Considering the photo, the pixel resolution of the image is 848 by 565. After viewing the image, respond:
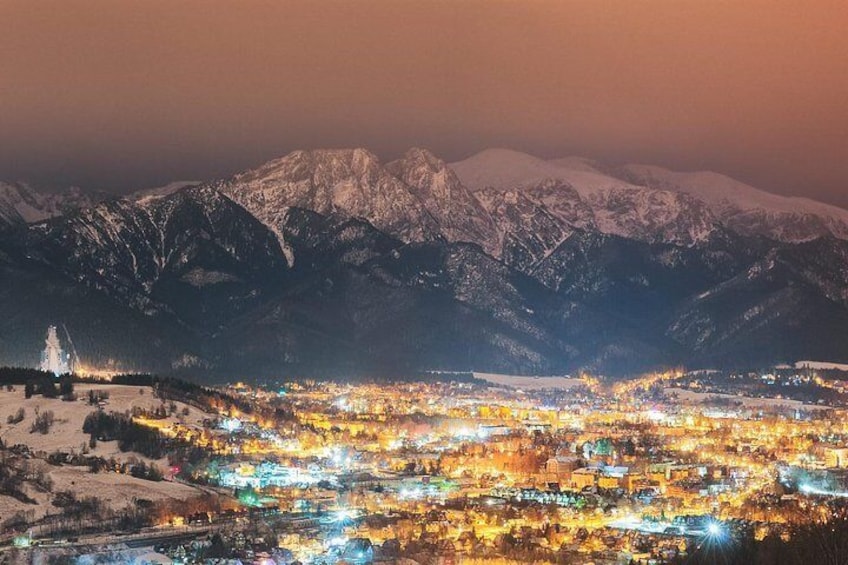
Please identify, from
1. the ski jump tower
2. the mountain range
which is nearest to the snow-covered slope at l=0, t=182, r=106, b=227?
the mountain range

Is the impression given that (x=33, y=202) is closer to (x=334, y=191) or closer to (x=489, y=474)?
(x=334, y=191)

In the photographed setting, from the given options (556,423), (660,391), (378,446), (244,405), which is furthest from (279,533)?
(660,391)

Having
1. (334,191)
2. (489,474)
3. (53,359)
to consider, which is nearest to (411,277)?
(334,191)

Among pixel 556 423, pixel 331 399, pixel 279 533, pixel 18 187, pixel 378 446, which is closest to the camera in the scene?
pixel 279 533

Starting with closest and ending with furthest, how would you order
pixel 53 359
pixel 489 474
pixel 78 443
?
pixel 78 443, pixel 489 474, pixel 53 359

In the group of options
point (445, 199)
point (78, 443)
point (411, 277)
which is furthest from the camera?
point (445, 199)

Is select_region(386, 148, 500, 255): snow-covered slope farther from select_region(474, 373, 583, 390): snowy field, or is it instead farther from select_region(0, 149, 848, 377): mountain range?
select_region(474, 373, 583, 390): snowy field

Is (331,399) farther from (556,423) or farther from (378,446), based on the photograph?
(378,446)
